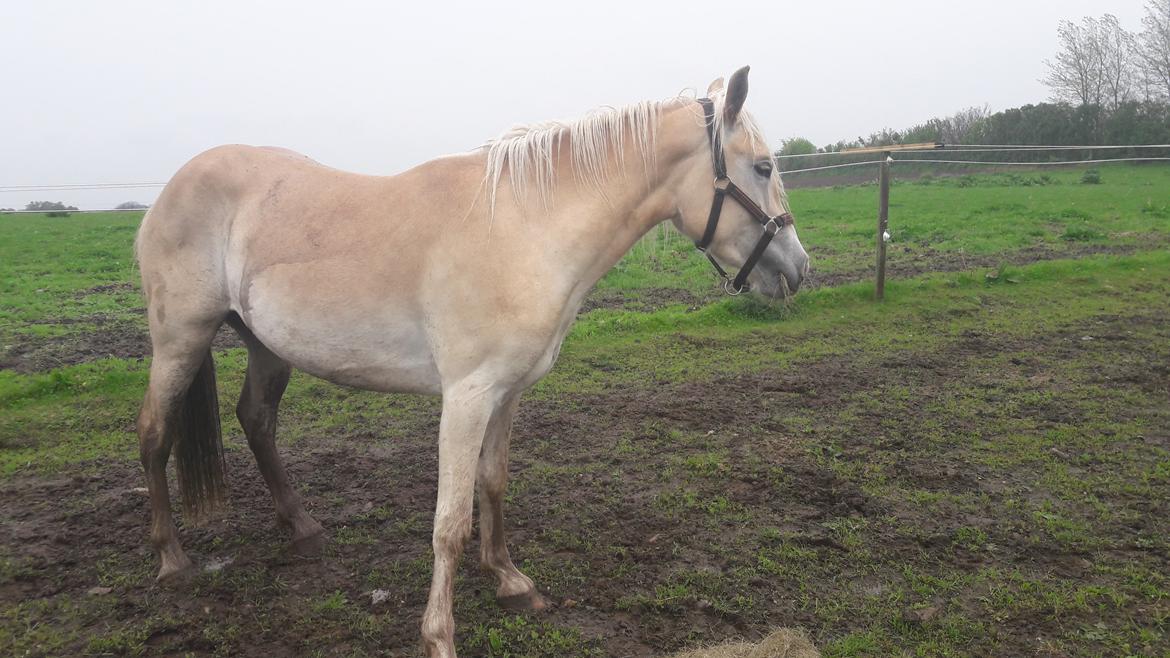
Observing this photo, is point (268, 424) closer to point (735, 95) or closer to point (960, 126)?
point (735, 95)

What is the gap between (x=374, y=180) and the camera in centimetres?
331

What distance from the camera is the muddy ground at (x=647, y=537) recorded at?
3.02 meters

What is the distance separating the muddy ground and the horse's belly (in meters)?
1.06

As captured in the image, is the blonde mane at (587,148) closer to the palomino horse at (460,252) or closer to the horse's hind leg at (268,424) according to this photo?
the palomino horse at (460,252)

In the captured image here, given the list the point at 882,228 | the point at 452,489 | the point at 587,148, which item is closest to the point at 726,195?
the point at 587,148

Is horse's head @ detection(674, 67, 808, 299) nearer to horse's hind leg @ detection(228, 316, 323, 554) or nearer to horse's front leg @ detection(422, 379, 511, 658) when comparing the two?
horse's front leg @ detection(422, 379, 511, 658)

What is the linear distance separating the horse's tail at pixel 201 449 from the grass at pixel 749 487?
0.77 feet

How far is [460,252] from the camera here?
2844 millimetres

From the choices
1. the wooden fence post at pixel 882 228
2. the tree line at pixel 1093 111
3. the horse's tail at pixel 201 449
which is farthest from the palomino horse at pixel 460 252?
the tree line at pixel 1093 111

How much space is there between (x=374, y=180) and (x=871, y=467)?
353cm

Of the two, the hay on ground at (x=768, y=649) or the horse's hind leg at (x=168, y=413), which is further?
the horse's hind leg at (x=168, y=413)

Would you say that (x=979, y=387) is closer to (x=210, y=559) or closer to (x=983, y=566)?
(x=983, y=566)

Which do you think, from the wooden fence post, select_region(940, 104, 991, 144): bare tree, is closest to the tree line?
select_region(940, 104, 991, 144): bare tree

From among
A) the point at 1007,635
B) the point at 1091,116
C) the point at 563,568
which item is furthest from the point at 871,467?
the point at 1091,116
